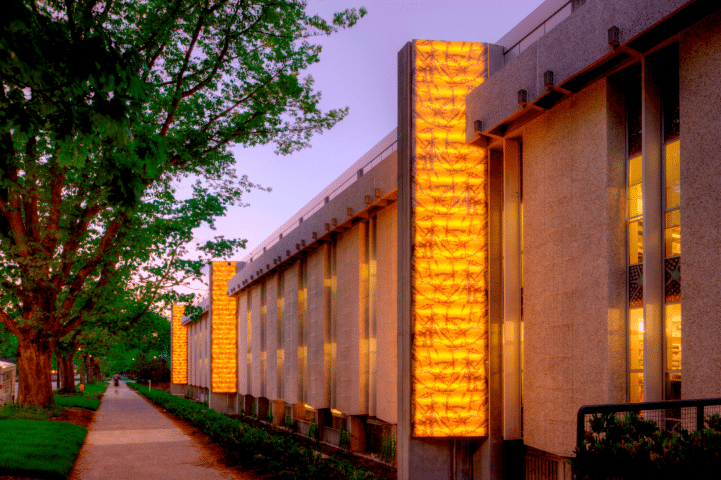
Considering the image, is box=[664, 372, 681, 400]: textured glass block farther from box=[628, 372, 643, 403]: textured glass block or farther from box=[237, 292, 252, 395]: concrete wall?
box=[237, 292, 252, 395]: concrete wall

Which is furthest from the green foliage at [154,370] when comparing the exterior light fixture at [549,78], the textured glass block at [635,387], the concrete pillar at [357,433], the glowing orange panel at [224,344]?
the textured glass block at [635,387]

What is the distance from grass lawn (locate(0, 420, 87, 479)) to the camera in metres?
12.3

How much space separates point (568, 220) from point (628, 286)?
135 cm

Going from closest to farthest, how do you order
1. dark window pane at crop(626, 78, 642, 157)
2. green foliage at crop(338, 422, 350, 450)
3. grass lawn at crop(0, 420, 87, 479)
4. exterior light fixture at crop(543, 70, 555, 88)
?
1. dark window pane at crop(626, 78, 642, 157)
2. exterior light fixture at crop(543, 70, 555, 88)
3. grass lawn at crop(0, 420, 87, 479)
4. green foliage at crop(338, 422, 350, 450)

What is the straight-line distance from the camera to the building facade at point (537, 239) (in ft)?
26.1

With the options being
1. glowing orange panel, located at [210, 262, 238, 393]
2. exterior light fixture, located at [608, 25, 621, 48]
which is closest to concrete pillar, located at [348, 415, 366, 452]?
exterior light fixture, located at [608, 25, 621, 48]

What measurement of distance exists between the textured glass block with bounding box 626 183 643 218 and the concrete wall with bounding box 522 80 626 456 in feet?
0.31

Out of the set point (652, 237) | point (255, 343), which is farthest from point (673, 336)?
point (255, 343)

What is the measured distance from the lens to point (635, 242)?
29.6ft

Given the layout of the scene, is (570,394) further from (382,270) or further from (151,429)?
(151,429)

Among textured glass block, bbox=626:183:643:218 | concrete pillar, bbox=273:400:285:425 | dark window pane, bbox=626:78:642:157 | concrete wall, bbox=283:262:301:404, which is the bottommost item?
concrete pillar, bbox=273:400:285:425

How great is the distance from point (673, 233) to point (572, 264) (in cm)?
162

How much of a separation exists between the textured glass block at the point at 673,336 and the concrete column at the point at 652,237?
83 mm

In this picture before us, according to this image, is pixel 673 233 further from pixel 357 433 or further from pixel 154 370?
pixel 154 370
